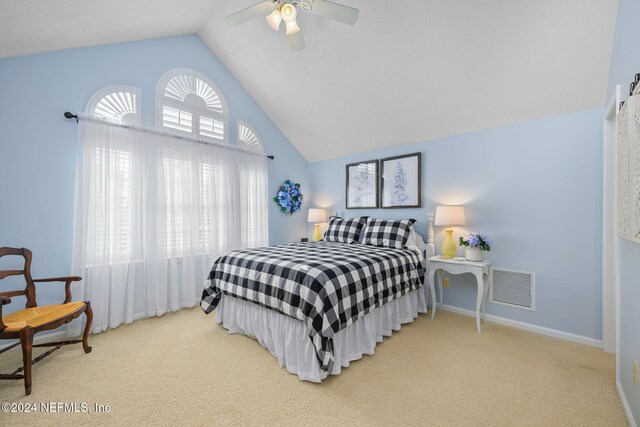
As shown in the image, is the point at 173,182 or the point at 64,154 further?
the point at 173,182

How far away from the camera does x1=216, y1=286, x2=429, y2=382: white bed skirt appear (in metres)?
2.00

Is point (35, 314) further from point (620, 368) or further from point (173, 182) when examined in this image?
point (620, 368)

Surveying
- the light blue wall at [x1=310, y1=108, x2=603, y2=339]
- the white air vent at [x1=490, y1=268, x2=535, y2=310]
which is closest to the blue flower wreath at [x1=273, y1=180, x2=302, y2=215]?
the light blue wall at [x1=310, y1=108, x2=603, y2=339]

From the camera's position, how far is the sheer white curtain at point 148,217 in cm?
270

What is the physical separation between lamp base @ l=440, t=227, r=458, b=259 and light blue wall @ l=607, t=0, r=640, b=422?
54.1 inches

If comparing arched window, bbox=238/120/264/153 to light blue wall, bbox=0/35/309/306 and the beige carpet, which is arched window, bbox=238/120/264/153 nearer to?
light blue wall, bbox=0/35/309/306

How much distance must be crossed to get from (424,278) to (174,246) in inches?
120

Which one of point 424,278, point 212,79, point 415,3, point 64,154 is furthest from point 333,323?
point 212,79

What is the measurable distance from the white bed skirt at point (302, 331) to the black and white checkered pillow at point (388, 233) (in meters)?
0.62

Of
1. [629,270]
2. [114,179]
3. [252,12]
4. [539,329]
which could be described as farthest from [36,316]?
[539,329]

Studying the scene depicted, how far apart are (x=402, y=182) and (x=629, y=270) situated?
8.07ft

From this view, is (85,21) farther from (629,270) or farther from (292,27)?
(629,270)

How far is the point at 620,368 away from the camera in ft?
5.84

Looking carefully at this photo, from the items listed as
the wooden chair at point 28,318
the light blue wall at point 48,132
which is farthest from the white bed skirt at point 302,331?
the light blue wall at point 48,132
